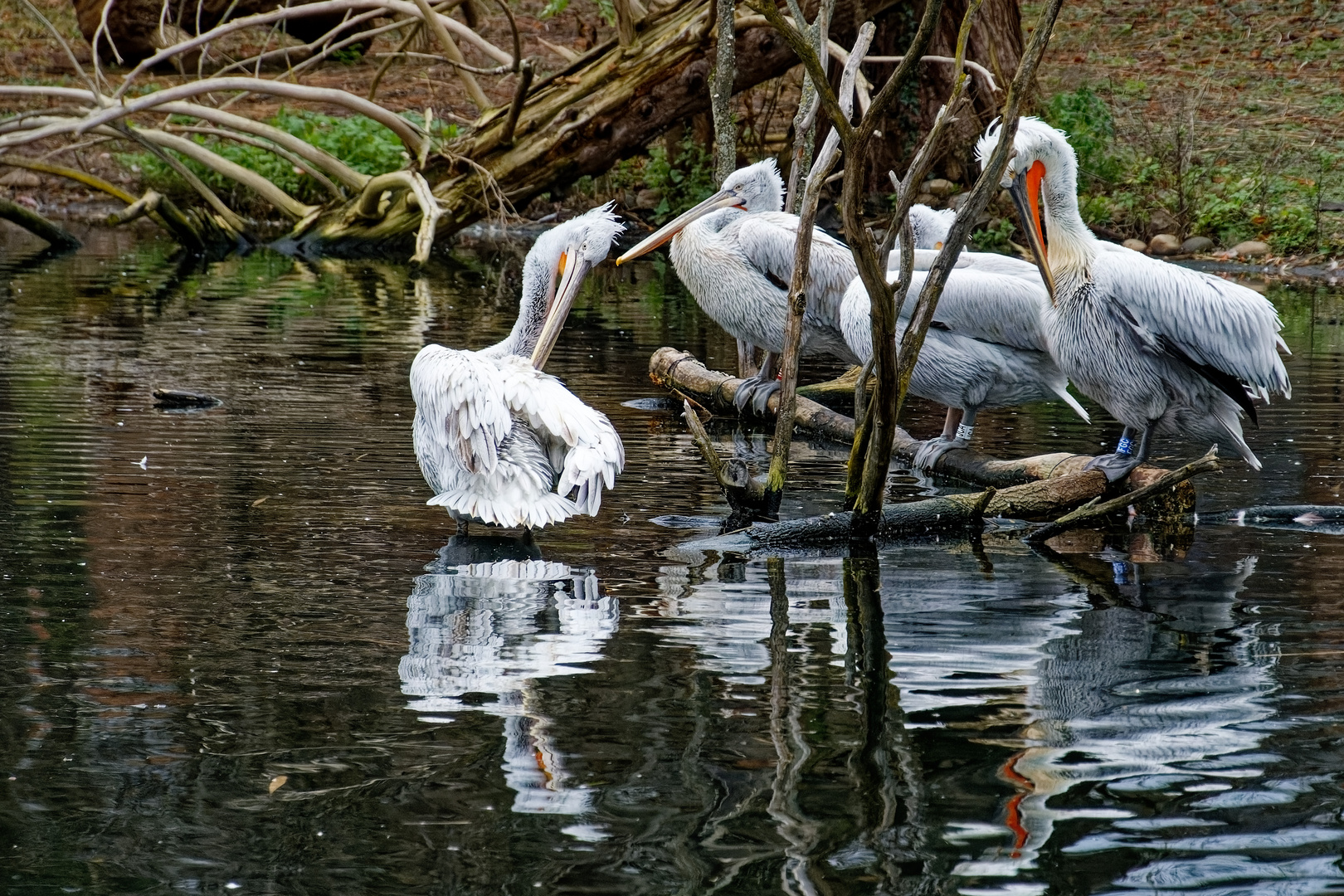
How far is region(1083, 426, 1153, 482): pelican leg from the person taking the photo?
5.13 metres

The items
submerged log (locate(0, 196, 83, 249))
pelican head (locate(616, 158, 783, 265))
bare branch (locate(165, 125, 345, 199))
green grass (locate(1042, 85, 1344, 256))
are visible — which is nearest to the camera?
pelican head (locate(616, 158, 783, 265))

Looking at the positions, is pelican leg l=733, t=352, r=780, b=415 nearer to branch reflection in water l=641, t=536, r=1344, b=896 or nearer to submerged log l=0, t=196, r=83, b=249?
branch reflection in water l=641, t=536, r=1344, b=896

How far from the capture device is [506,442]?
16.2 ft

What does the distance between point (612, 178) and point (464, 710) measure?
14.3 m

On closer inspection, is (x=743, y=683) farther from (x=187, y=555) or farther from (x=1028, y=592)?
(x=187, y=555)

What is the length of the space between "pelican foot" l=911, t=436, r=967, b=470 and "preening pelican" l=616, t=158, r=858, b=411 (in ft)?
2.76

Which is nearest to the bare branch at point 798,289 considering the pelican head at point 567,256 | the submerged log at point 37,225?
the pelican head at point 567,256

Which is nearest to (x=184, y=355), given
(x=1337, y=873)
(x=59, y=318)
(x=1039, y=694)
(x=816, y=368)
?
(x=59, y=318)

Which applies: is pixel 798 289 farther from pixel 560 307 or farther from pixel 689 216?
pixel 689 216

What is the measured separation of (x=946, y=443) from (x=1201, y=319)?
1217 millimetres

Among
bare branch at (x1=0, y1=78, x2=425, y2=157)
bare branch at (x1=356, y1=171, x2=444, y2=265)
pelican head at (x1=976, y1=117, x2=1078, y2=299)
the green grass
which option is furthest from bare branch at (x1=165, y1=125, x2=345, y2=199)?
pelican head at (x1=976, y1=117, x2=1078, y2=299)

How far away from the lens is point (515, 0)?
25094 millimetres

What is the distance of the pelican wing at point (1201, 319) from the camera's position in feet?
16.7

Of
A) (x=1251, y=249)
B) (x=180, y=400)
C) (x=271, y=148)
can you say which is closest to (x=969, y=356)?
(x=180, y=400)
